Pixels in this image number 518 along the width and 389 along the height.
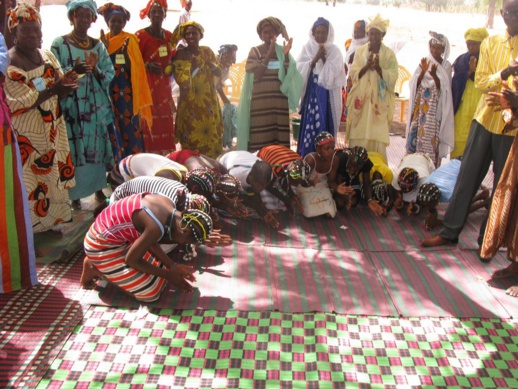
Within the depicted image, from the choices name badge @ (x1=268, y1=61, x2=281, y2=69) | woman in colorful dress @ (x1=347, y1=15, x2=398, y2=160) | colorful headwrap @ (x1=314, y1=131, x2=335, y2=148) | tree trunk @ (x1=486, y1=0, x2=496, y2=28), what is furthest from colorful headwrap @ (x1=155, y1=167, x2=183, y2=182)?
tree trunk @ (x1=486, y1=0, x2=496, y2=28)

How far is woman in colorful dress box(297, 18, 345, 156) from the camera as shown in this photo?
5285 millimetres

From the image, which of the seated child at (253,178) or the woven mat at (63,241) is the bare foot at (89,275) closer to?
the woven mat at (63,241)

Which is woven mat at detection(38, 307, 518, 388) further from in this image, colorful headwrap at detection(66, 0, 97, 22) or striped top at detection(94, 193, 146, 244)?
colorful headwrap at detection(66, 0, 97, 22)

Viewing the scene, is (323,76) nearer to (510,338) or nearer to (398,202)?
(398,202)

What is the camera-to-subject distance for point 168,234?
120 inches

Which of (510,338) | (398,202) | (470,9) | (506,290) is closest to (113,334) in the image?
(510,338)

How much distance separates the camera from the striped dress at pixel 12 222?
10.3 feet

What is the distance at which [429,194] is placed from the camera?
431 centimetres

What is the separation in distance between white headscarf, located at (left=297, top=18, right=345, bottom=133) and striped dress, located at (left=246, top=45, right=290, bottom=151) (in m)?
A: 0.33

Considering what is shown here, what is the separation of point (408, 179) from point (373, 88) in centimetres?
118

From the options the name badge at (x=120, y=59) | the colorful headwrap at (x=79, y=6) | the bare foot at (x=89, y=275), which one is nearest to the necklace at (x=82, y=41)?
the colorful headwrap at (x=79, y=6)

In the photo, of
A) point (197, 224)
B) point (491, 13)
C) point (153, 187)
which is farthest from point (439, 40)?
point (491, 13)

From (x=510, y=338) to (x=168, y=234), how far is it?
2.11 metres

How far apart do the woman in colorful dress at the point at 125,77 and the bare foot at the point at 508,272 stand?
3395 mm
